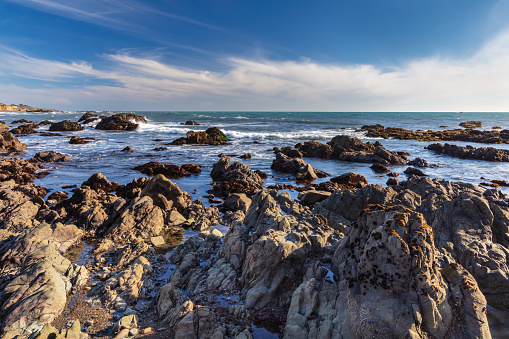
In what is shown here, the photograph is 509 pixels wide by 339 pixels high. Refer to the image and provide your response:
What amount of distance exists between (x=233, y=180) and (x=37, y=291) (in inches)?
621

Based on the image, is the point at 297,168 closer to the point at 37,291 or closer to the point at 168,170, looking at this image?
the point at 168,170

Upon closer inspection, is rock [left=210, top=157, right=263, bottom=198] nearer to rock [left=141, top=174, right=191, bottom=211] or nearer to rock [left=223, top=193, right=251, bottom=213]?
rock [left=223, top=193, right=251, bottom=213]

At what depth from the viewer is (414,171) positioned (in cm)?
2633

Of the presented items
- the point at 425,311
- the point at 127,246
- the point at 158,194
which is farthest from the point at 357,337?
the point at 158,194

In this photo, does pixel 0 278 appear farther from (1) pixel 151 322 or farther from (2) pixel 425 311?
(2) pixel 425 311

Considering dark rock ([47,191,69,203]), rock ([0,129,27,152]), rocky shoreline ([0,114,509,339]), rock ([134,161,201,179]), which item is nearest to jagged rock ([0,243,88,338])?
rocky shoreline ([0,114,509,339])

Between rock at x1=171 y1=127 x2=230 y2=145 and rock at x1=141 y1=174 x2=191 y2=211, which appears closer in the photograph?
rock at x1=141 y1=174 x2=191 y2=211

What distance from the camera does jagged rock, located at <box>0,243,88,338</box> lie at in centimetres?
646

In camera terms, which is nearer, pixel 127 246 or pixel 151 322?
pixel 151 322

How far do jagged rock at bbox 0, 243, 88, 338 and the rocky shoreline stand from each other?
0.03 m

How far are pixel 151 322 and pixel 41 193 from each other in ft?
49.6

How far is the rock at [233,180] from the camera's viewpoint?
20359mm

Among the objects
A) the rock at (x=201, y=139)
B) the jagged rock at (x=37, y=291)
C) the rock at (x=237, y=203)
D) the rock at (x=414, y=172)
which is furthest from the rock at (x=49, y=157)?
the rock at (x=414, y=172)

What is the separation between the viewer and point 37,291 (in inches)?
283
